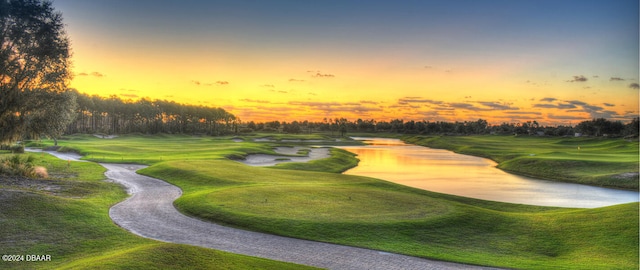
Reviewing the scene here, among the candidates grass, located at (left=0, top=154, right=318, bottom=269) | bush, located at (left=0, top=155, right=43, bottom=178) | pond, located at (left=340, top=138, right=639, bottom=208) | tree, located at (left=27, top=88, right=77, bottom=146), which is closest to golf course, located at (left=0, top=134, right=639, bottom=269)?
grass, located at (left=0, top=154, right=318, bottom=269)

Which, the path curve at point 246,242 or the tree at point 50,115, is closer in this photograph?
the path curve at point 246,242

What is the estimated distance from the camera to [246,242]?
59.7ft

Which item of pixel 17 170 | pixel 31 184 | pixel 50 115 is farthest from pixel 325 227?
pixel 50 115

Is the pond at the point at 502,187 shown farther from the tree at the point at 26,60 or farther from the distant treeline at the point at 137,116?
the distant treeline at the point at 137,116

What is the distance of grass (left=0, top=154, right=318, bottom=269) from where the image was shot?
43.0 ft

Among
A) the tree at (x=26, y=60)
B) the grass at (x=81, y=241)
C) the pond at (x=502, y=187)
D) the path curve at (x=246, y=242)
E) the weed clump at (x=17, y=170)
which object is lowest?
the pond at (x=502, y=187)

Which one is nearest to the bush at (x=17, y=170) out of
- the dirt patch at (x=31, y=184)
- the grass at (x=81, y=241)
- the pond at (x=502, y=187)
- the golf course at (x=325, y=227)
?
the dirt patch at (x=31, y=184)

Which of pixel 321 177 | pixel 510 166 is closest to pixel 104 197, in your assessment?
pixel 321 177

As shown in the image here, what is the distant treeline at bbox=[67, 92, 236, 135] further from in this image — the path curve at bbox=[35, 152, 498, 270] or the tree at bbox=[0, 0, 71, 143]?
the path curve at bbox=[35, 152, 498, 270]

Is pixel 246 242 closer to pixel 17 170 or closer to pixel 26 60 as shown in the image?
pixel 17 170

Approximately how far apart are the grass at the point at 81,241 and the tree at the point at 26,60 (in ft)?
29.8

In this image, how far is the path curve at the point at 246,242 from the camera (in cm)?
1608

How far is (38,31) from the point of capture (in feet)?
109

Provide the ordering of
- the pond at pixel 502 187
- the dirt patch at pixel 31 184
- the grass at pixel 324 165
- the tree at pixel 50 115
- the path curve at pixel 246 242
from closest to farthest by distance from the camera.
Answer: the path curve at pixel 246 242
the dirt patch at pixel 31 184
the tree at pixel 50 115
the pond at pixel 502 187
the grass at pixel 324 165
